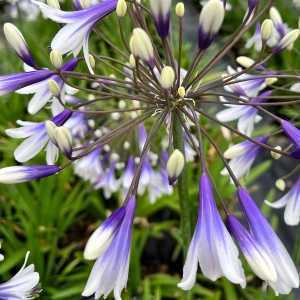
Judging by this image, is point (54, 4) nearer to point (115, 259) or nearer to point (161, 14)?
point (161, 14)

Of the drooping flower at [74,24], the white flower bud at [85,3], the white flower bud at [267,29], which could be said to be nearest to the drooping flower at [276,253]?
the white flower bud at [267,29]

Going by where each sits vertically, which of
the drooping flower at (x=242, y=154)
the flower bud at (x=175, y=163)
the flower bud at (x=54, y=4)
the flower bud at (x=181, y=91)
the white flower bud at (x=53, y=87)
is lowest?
the drooping flower at (x=242, y=154)

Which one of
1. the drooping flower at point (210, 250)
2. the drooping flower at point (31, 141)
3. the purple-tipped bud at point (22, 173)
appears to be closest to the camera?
the drooping flower at point (210, 250)

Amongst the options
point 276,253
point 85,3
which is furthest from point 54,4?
point 276,253

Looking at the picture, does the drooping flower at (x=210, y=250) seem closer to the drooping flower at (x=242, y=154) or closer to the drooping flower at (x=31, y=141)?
the drooping flower at (x=242, y=154)

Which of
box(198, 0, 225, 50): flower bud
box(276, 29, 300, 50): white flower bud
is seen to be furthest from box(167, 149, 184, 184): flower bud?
box(276, 29, 300, 50): white flower bud

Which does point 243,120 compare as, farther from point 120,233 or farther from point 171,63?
point 120,233

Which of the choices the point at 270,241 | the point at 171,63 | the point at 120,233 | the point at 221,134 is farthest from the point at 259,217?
the point at 221,134
